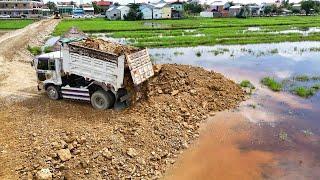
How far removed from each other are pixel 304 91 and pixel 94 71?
12.0 metres

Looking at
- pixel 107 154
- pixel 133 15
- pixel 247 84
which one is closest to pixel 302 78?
pixel 247 84

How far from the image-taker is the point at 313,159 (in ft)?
43.7

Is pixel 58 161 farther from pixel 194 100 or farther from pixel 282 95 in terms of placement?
pixel 282 95

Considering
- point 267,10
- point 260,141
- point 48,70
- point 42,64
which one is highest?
point 267,10

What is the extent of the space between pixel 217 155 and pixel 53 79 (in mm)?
8980

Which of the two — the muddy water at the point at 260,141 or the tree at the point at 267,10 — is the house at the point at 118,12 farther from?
the muddy water at the point at 260,141

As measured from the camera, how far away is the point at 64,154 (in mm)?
12289

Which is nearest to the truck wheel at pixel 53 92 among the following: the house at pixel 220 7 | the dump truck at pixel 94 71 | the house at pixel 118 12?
the dump truck at pixel 94 71

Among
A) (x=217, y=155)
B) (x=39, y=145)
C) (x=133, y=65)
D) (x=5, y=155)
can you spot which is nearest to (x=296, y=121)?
(x=217, y=155)

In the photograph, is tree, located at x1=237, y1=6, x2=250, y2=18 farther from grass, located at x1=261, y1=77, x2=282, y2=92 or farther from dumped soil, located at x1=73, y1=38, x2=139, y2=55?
dumped soil, located at x1=73, y1=38, x2=139, y2=55

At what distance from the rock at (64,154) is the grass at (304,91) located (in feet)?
45.6

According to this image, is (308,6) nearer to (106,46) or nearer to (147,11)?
(147,11)

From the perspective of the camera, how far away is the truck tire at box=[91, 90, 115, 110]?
1677 centimetres

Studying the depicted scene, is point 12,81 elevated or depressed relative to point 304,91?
elevated
